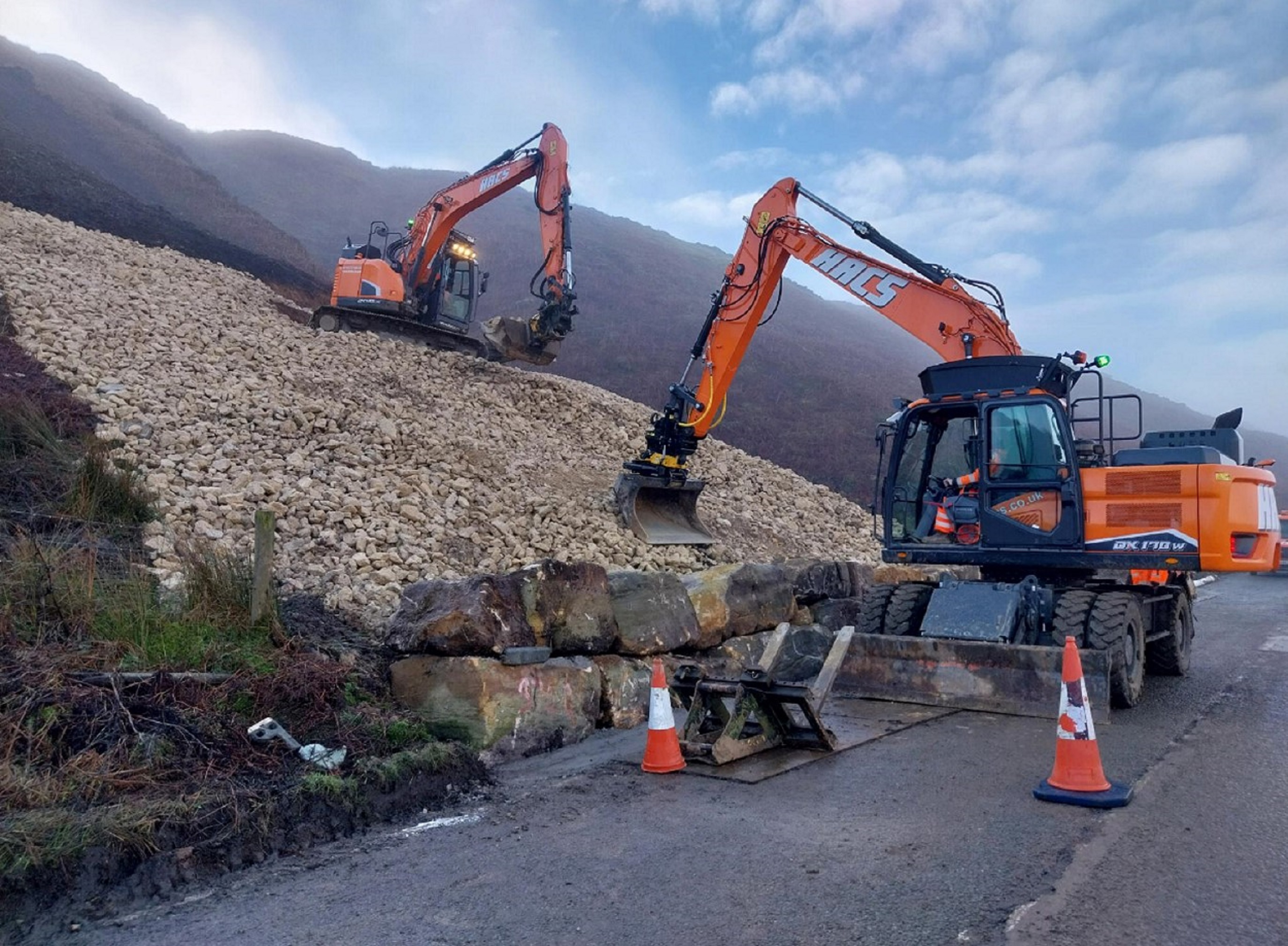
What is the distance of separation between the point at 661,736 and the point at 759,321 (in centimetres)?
738

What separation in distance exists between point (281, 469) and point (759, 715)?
674 cm

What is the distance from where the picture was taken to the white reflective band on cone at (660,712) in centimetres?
549

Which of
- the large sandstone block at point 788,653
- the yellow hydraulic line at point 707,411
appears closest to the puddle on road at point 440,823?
the large sandstone block at point 788,653

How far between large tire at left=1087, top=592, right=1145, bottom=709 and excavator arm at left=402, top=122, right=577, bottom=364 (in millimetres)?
9864

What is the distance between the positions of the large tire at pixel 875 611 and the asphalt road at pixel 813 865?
1.90 m

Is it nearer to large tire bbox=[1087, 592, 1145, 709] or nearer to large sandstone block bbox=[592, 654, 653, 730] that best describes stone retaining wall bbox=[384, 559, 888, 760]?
large sandstone block bbox=[592, 654, 653, 730]

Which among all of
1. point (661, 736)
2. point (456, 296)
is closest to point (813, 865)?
point (661, 736)

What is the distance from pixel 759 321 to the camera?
11922 millimetres

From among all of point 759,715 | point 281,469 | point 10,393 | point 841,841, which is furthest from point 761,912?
point 10,393

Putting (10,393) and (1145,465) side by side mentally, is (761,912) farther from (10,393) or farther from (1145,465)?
(10,393)

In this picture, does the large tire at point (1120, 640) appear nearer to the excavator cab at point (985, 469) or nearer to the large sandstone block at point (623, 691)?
the excavator cab at point (985, 469)

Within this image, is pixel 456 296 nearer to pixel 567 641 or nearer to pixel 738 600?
pixel 738 600

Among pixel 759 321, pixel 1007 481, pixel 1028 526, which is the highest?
pixel 759 321

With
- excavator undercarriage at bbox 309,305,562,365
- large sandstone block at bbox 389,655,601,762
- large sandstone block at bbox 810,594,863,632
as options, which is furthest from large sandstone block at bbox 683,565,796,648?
excavator undercarriage at bbox 309,305,562,365
